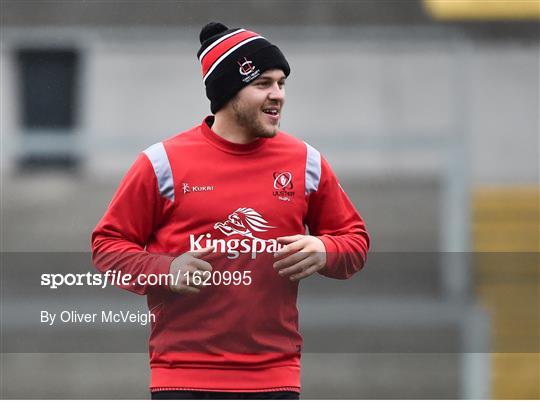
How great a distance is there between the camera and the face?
2.08 metres

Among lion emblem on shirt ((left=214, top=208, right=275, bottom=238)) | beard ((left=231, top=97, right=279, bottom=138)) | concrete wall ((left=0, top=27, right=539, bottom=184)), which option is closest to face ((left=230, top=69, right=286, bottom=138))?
beard ((left=231, top=97, right=279, bottom=138))

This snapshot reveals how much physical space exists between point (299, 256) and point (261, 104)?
0.92 feet

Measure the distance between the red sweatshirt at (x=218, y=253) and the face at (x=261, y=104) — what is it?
5 centimetres

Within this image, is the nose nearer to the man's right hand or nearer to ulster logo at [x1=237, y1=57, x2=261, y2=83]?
ulster logo at [x1=237, y1=57, x2=261, y2=83]

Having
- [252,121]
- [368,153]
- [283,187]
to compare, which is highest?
[368,153]

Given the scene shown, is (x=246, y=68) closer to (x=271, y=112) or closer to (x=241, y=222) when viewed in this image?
(x=271, y=112)

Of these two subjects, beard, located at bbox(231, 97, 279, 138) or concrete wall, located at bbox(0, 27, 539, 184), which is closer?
beard, located at bbox(231, 97, 279, 138)

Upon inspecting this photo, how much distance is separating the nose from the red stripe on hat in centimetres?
12

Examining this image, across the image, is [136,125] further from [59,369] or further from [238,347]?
[238,347]

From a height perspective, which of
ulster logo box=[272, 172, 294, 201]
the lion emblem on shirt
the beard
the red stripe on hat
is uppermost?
the red stripe on hat

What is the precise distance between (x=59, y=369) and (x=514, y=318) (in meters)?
1.70

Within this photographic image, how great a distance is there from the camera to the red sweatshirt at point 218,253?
2049 millimetres

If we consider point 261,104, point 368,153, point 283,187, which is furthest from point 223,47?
point 368,153

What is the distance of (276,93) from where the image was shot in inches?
82.3
